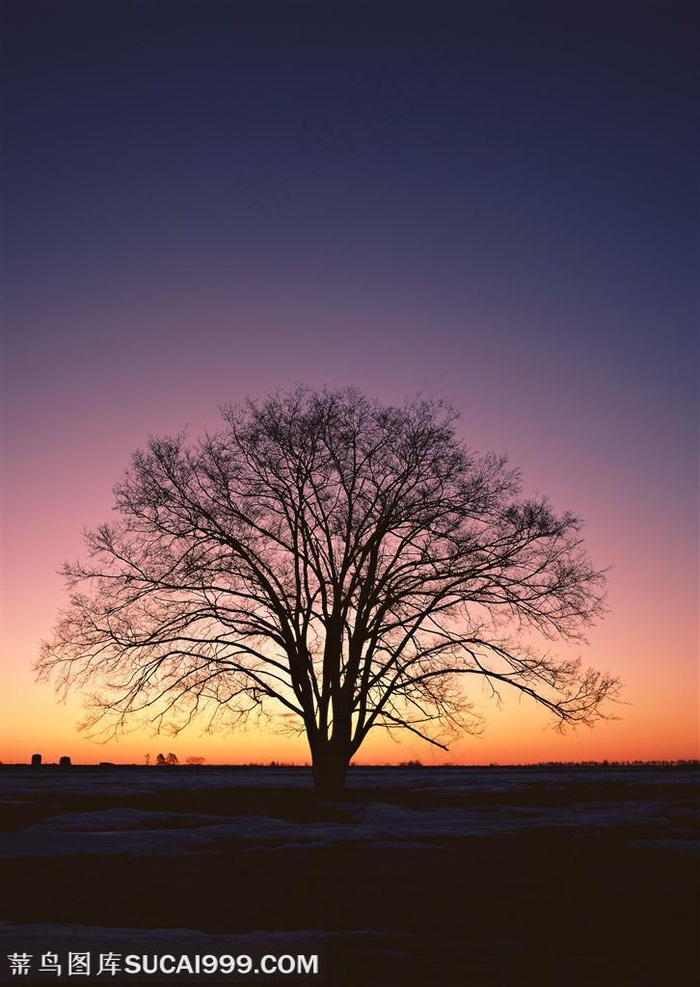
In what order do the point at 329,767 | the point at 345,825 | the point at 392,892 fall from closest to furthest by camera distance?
the point at 392,892 → the point at 345,825 → the point at 329,767

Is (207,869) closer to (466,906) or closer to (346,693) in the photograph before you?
(466,906)

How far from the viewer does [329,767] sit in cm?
2261

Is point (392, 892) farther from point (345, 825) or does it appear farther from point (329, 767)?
point (329, 767)

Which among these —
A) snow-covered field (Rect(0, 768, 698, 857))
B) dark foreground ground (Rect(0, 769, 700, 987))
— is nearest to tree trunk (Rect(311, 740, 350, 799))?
snow-covered field (Rect(0, 768, 698, 857))

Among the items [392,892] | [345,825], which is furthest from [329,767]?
[392,892]

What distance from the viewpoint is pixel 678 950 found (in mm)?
7754

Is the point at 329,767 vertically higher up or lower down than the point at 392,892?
higher up

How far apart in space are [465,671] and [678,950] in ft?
49.1

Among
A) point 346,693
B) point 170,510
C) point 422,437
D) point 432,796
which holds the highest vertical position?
point 422,437

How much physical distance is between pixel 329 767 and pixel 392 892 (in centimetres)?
1293

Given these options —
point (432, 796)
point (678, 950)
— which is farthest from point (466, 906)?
point (432, 796)

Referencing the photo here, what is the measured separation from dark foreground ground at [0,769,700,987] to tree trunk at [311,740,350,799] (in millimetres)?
3807

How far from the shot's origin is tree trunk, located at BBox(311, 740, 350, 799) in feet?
74.1

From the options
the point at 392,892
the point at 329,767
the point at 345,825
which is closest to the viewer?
the point at 392,892
